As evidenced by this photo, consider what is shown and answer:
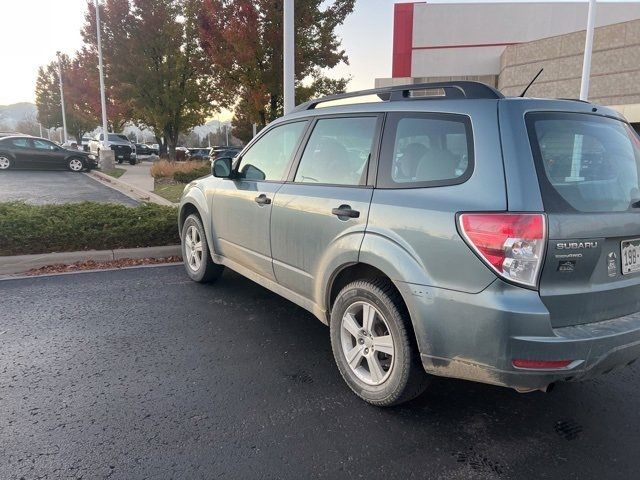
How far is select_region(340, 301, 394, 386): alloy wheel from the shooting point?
113 inches

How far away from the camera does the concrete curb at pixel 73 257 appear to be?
231 inches

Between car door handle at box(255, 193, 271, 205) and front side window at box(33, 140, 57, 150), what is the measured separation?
20131mm

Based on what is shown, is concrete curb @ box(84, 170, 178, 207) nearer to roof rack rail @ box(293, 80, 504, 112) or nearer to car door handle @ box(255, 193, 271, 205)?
car door handle @ box(255, 193, 271, 205)

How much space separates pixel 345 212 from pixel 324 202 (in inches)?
10.9

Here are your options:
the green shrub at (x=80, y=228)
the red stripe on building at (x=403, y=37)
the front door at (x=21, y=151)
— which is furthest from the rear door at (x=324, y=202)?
the red stripe on building at (x=403, y=37)

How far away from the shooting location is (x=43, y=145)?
20453 millimetres

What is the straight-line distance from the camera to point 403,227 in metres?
2.64

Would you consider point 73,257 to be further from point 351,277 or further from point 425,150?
point 425,150

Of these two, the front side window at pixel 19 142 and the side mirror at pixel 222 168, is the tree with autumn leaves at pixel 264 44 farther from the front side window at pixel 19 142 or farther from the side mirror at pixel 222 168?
the side mirror at pixel 222 168

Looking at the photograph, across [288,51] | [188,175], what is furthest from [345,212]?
[188,175]

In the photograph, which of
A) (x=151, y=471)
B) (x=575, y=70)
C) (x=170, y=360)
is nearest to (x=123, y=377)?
(x=170, y=360)

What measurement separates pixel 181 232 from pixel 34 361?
2407mm

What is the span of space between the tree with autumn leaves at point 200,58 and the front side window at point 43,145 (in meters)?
4.52

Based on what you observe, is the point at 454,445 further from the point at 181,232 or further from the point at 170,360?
the point at 181,232
